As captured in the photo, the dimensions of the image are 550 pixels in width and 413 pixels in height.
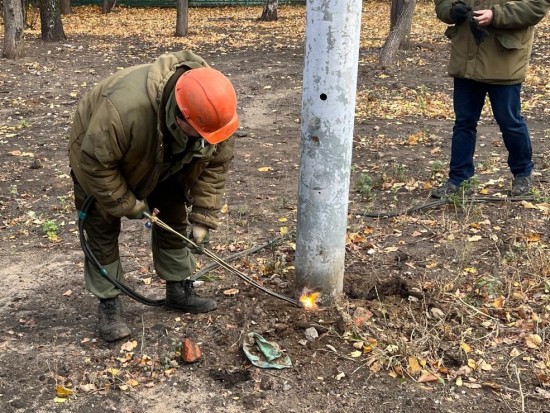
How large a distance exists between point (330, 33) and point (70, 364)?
2.14 m

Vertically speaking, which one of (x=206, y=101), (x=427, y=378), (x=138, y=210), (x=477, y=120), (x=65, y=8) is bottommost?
(x=427, y=378)

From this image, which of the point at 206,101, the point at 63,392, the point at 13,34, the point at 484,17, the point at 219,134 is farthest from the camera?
the point at 13,34

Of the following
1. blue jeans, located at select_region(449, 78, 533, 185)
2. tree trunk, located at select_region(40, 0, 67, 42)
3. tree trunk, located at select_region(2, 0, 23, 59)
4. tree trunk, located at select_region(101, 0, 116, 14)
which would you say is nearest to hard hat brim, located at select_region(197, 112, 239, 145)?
blue jeans, located at select_region(449, 78, 533, 185)

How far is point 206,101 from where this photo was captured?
110 inches

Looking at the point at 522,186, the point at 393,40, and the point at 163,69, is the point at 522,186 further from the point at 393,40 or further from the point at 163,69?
the point at 393,40

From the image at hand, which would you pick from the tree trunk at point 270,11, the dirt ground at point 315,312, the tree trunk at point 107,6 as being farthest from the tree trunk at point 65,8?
the dirt ground at point 315,312

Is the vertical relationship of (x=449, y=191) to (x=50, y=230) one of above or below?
above

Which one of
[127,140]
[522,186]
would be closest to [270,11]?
[522,186]

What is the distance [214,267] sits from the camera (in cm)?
439

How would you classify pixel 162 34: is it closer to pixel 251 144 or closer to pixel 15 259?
pixel 251 144

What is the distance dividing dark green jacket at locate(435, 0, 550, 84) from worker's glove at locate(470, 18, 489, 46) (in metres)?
0.03

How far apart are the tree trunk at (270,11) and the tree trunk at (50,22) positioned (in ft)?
26.0

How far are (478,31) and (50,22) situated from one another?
41.8 ft

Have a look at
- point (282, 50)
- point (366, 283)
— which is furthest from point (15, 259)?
point (282, 50)
